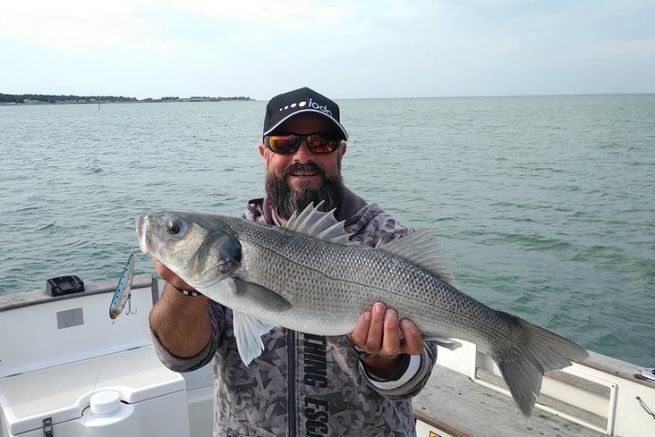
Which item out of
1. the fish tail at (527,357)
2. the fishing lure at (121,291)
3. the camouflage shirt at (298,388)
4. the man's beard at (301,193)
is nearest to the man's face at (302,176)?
the man's beard at (301,193)

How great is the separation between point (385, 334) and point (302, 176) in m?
1.10

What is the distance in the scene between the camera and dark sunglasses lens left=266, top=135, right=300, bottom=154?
10.5ft

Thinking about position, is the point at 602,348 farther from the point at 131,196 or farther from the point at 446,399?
the point at 131,196

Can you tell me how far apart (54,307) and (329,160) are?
3200mm

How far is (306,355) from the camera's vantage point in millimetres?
2828

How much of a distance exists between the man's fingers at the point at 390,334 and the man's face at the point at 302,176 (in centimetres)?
86

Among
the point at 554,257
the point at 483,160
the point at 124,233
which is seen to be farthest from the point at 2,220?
the point at 483,160

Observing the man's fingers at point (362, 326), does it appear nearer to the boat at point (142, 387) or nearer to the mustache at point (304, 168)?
the mustache at point (304, 168)

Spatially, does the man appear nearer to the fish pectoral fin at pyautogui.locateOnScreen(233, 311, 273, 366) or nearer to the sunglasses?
the sunglasses

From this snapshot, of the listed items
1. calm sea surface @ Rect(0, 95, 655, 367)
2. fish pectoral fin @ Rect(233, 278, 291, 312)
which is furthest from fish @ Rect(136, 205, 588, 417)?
calm sea surface @ Rect(0, 95, 655, 367)

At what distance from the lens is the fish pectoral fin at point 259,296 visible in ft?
8.01

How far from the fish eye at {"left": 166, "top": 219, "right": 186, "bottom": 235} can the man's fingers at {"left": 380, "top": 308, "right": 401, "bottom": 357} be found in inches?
38.8

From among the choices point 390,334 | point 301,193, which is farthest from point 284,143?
point 390,334

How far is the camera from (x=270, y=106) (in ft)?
11.0
